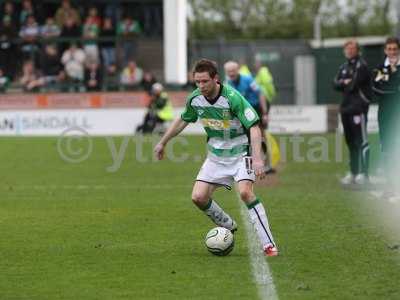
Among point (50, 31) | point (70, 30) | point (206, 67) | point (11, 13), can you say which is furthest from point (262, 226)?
point (11, 13)

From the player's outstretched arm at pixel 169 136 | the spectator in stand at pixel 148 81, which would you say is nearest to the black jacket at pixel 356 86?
the player's outstretched arm at pixel 169 136

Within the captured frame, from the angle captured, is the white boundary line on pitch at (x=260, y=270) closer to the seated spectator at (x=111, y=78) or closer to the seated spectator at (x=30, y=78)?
the seated spectator at (x=30, y=78)

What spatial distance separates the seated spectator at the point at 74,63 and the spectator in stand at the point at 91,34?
0.55 m

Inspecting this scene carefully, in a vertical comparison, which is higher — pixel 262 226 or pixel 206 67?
pixel 206 67

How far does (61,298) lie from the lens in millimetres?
7840

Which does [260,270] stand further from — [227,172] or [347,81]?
[347,81]

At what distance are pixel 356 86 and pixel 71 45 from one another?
821 inches

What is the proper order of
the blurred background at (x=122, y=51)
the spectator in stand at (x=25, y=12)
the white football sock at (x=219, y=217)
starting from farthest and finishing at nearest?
the spectator in stand at (x=25, y=12) → the blurred background at (x=122, y=51) → the white football sock at (x=219, y=217)

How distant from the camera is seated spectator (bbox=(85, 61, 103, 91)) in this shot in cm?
3459

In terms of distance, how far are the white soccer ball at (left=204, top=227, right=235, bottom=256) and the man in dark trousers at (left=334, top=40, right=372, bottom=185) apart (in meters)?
6.88

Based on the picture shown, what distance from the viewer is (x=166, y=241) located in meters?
10.7

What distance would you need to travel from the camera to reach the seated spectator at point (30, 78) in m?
34.3

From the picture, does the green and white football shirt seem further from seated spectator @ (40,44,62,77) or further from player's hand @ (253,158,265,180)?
seated spectator @ (40,44,62,77)

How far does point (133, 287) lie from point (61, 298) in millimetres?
633
